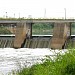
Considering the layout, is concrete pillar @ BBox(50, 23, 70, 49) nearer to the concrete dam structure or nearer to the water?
the concrete dam structure

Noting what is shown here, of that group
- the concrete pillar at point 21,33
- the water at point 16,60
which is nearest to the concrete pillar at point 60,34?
the water at point 16,60

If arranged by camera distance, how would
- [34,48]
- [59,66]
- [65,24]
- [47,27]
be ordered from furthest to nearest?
[47,27] → [65,24] → [34,48] → [59,66]

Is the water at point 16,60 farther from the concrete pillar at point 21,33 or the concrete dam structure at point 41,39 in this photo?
the concrete pillar at point 21,33

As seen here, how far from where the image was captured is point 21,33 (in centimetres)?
5109

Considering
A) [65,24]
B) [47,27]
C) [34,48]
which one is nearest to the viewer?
[34,48]

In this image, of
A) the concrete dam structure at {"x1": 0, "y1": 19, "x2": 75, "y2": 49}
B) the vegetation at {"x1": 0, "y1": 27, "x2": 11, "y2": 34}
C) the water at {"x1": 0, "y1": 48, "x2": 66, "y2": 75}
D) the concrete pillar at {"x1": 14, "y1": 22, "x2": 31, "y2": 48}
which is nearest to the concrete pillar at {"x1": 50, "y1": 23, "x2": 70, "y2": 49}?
the concrete dam structure at {"x1": 0, "y1": 19, "x2": 75, "y2": 49}

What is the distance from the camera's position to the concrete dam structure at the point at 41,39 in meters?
47.6

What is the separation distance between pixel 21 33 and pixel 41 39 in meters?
4.17

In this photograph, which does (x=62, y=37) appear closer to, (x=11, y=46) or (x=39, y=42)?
(x=39, y=42)

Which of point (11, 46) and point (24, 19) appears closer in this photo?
point (11, 46)

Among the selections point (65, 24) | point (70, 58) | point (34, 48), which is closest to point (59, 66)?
point (70, 58)

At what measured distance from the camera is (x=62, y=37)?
48.5 m

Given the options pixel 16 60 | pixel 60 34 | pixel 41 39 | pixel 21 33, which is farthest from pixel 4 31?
pixel 16 60

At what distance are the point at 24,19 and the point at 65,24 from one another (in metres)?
7.53
